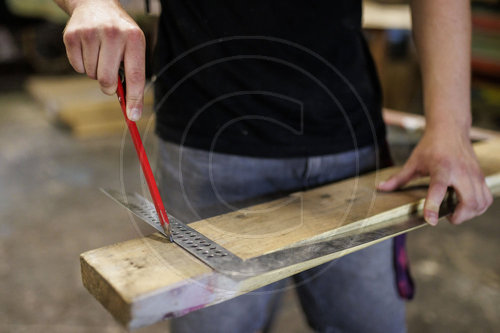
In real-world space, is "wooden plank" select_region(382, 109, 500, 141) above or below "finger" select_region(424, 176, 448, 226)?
below

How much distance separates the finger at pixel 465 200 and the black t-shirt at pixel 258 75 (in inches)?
9.5

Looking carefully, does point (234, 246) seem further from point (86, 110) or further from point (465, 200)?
point (86, 110)

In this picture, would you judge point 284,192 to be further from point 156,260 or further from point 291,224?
point 156,260

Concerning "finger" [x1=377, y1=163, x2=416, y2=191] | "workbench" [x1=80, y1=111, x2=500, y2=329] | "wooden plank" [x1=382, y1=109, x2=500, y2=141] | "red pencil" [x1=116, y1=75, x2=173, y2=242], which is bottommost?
"wooden plank" [x1=382, y1=109, x2=500, y2=141]

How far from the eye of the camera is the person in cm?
92

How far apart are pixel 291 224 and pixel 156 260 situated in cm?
25

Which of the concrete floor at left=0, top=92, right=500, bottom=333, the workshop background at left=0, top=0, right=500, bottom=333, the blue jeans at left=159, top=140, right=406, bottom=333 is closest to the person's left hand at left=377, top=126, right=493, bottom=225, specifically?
the blue jeans at left=159, top=140, right=406, bottom=333

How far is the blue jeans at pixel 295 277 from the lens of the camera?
968 millimetres

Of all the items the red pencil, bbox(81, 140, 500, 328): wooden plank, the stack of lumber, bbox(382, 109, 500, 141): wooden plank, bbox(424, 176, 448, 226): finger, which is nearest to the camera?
bbox(81, 140, 500, 328): wooden plank

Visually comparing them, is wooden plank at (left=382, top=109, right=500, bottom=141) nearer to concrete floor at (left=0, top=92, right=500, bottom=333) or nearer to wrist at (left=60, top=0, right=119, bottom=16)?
concrete floor at (left=0, top=92, right=500, bottom=333)

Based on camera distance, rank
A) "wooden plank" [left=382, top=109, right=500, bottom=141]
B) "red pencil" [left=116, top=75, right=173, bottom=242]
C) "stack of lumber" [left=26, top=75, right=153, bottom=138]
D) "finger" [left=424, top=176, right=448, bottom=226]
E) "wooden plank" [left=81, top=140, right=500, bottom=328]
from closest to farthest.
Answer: "wooden plank" [left=81, top=140, right=500, bottom=328]
"red pencil" [left=116, top=75, right=173, bottom=242]
"finger" [left=424, top=176, right=448, bottom=226]
"wooden plank" [left=382, top=109, right=500, bottom=141]
"stack of lumber" [left=26, top=75, right=153, bottom=138]

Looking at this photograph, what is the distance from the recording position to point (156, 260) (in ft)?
2.21

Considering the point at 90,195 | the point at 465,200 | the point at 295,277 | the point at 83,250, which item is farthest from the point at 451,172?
the point at 90,195

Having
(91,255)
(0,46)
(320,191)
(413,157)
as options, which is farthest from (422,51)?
(0,46)
